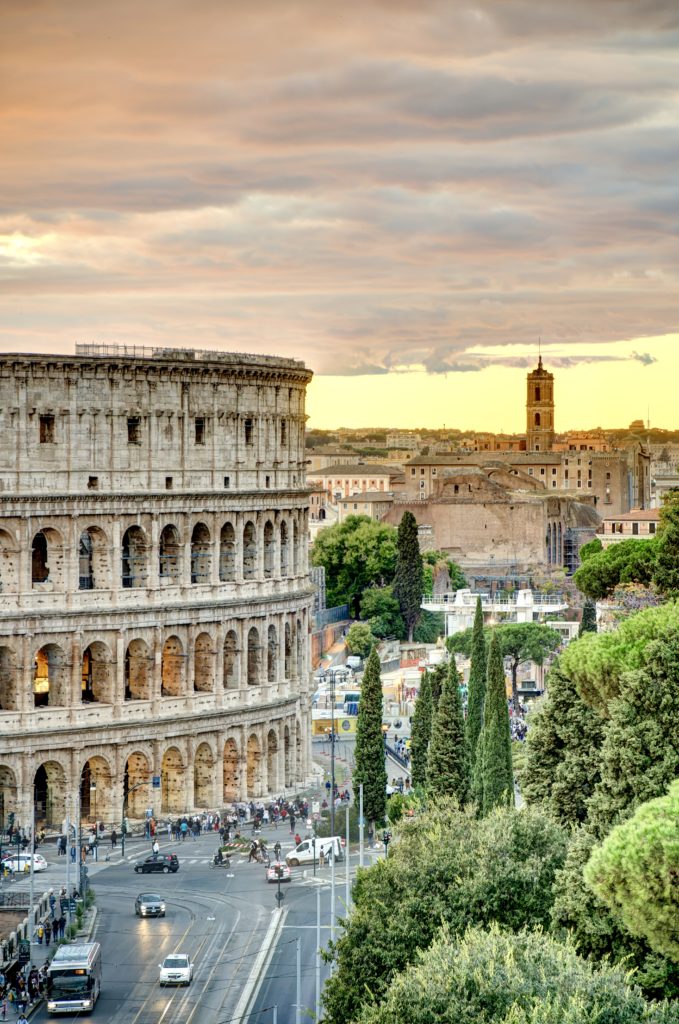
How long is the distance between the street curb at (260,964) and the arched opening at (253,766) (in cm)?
1864

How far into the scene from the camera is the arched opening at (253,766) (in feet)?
261

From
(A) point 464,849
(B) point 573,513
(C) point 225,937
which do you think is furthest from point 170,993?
(B) point 573,513

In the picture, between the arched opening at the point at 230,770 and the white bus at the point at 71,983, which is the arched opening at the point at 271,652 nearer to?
the arched opening at the point at 230,770

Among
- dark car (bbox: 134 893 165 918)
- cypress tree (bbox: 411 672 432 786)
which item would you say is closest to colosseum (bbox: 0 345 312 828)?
cypress tree (bbox: 411 672 432 786)

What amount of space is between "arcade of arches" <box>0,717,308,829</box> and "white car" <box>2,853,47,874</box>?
5863 mm

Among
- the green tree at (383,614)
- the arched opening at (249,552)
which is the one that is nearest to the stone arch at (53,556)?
the arched opening at (249,552)

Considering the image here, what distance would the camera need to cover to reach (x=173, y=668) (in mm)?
77312

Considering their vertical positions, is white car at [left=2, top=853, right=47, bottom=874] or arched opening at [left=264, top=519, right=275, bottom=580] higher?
arched opening at [left=264, top=519, right=275, bottom=580]

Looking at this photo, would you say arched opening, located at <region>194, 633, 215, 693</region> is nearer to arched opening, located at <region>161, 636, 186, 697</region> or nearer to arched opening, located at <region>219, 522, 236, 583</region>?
arched opening, located at <region>161, 636, 186, 697</region>

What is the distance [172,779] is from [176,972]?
76.0ft

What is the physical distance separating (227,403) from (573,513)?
4607 inches

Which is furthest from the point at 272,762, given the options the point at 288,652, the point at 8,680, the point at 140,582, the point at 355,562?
the point at 355,562

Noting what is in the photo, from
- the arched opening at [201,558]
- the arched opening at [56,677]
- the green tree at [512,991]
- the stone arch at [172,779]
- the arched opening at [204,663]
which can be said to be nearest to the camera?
the green tree at [512,991]

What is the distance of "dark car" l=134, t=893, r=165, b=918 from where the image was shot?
199ft
